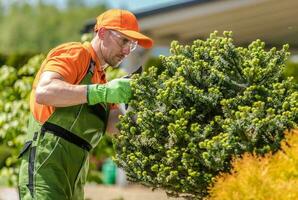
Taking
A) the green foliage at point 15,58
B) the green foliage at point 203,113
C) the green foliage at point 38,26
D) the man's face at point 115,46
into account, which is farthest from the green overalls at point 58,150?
the green foliage at point 38,26

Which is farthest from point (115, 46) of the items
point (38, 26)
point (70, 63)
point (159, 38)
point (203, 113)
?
point (38, 26)

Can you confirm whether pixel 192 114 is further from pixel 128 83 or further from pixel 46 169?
pixel 46 169

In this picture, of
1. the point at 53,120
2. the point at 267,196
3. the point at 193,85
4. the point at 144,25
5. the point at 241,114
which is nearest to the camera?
the point at 267,196

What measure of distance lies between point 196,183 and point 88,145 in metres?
0.82

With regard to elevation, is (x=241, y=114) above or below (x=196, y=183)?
above

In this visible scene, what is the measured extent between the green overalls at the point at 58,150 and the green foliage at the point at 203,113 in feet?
1.15

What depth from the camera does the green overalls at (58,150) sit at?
4070 mm

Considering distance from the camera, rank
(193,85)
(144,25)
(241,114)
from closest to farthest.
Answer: (241,114) → (193,85) → (144,25)

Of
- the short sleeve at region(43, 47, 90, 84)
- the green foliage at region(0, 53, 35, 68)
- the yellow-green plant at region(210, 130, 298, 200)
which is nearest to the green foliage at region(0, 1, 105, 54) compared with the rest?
the green foliage at region(0, 53, 35, 68)

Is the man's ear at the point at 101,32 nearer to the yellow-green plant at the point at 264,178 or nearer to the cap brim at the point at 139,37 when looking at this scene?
the cap brim at the point at 139,37

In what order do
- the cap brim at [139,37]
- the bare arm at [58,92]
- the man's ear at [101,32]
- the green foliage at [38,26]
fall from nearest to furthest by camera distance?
the bare arm at [58,92] → the cap brim at [139,37] → the man's ear at [101,32] → the green foliage at [38,26]

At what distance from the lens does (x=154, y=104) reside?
146 inches

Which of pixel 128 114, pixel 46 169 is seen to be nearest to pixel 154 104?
pixel 128 114

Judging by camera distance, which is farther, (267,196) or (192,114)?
(192,114)
